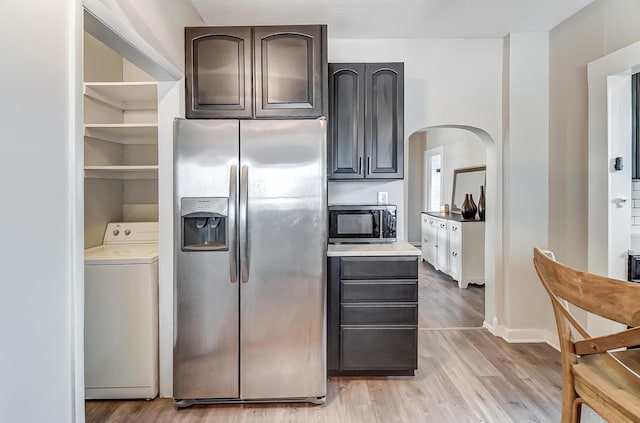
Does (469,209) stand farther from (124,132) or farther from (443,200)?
(124,132)

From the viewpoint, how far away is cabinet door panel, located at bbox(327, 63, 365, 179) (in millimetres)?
2912

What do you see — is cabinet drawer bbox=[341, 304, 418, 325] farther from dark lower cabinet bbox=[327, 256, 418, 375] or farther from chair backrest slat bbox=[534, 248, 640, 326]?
chair backrest slat bbox=[534, 248, 640, 326]

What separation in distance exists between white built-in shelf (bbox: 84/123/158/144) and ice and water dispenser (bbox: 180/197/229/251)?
81 centimetres

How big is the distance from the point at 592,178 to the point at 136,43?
3.02 meters

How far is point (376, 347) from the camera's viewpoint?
2.67 metres

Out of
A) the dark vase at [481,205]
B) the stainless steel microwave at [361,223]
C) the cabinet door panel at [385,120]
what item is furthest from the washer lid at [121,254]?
the dark vase at [481,205]

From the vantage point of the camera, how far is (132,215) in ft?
10.4

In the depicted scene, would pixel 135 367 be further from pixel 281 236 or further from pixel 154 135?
pixel 154 135

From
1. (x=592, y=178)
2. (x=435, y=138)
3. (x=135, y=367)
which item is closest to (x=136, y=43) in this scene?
Answer: (x=135, y=367)

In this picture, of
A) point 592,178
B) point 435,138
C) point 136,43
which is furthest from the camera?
point 435,138

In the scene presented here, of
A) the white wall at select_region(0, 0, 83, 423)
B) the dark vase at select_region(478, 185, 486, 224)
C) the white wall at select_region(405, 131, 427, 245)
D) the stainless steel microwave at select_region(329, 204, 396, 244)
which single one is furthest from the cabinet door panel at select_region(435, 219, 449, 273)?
the white wall at select_region(0, 0, 83, 423)

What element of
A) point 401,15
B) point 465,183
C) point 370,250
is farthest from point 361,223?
point 465,183

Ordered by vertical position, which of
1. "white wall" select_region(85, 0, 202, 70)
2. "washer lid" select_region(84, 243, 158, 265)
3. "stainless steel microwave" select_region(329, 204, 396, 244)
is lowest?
"washer lid" select_region(84, 243, 158, 265)

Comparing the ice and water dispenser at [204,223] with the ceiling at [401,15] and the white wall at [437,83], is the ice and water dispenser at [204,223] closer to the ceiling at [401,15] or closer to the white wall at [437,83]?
the white wall at [437,83]
